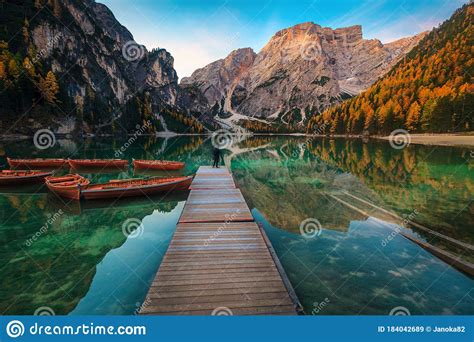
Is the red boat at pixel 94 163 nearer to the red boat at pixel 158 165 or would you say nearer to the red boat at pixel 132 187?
the red boat at pixel 158 165

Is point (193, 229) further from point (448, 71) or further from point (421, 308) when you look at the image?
point (448, 71)

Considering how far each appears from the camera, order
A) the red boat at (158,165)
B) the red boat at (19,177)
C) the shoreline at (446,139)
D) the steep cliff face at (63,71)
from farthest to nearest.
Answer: the steep cliff face at (63,71) → the shoreline at (446,139) → the red boat at (158,165) → the red boat at (19,177)

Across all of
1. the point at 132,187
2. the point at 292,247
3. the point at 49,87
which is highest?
the point at 49,87

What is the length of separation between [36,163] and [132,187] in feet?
71.0

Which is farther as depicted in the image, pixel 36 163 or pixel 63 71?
pixel 63 71

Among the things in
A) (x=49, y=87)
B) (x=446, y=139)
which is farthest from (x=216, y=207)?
(x=49, y=87)

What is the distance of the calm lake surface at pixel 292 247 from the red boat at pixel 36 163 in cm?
1039

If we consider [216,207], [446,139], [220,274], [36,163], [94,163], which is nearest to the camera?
[220,274]

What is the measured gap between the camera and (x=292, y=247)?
13500mm

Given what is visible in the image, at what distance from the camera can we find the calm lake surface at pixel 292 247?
914 cm

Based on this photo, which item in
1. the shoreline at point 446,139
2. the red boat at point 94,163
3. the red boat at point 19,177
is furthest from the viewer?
the shoreline at point 446,139

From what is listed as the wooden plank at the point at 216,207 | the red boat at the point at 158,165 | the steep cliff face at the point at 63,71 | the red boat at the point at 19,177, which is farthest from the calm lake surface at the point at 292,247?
the steep cliff face at the point at 63,71

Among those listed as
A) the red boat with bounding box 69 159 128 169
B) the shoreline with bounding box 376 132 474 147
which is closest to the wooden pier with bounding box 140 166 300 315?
the red boat with bounding box 69 159 128 169

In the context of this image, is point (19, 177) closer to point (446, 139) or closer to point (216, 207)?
point (216, 207)
